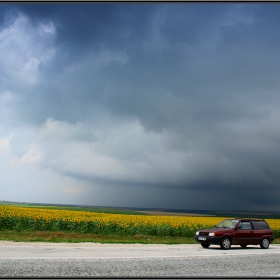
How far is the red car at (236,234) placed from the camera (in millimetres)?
18312

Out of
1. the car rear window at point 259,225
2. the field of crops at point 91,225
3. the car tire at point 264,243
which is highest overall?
the car rear window at point 259,225

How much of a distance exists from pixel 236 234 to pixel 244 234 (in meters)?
0.63

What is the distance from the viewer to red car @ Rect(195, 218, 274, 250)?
18.3 meters

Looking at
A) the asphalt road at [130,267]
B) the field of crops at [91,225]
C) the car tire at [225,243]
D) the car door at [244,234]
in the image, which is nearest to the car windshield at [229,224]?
the car door at [244,234]

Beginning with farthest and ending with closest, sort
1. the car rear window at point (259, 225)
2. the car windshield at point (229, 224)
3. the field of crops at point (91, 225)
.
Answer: the field of crops at point (91, 225) → the car rear window at point (259, 225) → the car windshield at point (229, 224)

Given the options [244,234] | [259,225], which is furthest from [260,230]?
[244,234]

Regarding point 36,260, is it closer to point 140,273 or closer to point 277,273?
point 140,273

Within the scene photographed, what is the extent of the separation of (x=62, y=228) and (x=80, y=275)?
15022mm

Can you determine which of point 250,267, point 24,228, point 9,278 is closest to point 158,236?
point 24,228

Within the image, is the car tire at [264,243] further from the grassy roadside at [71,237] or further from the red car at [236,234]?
the grassy roadside at [71,237]

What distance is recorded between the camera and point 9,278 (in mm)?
8602

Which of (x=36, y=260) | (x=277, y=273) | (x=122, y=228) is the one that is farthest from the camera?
(x=122, y=228)

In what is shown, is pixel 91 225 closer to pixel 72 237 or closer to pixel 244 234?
pixel 72 237

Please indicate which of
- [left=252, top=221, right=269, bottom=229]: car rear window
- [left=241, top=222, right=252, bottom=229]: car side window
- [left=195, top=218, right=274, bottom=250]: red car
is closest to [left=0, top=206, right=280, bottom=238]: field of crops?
[left=195, top=218, right=274, bottom=250]: red car
